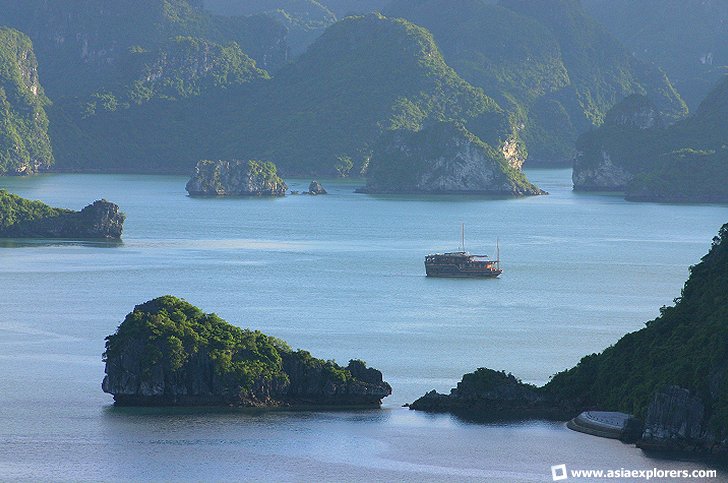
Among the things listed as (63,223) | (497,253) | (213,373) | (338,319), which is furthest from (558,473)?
(63,223)

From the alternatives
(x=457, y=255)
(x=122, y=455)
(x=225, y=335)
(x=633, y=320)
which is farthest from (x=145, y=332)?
(x=457, y=255)

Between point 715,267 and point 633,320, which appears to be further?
point 633,320

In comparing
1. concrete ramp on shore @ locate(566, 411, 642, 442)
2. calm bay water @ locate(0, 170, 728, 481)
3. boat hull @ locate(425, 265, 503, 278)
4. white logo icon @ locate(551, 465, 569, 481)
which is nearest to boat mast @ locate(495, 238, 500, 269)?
calm bay water @ locate(0, 170, 728, 481)

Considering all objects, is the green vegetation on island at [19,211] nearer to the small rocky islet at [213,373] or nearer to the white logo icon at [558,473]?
the small rocky islet at [213,373]

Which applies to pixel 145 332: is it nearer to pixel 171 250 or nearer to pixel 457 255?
pixel 457 255

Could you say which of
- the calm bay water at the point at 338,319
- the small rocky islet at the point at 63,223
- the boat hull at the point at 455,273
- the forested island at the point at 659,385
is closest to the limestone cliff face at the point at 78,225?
the small rocky islet at the point at 63,223

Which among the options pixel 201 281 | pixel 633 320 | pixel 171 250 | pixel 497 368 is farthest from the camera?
pixel 171 250
